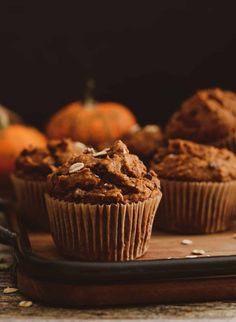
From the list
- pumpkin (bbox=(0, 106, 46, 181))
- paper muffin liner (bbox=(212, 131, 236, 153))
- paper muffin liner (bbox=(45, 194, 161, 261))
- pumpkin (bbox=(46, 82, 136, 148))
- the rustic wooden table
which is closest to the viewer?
the rustic wooden table

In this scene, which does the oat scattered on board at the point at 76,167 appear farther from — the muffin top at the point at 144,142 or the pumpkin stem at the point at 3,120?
the pumpkin stem at the point at 3,120

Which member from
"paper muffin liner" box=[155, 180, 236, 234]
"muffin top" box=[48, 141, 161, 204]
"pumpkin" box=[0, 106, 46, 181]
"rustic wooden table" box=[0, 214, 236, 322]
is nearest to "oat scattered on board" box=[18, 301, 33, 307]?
"rustic wooden table" box=[0, 214, 236, 322]

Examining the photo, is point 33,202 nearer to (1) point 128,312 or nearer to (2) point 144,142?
(2) point 144,142

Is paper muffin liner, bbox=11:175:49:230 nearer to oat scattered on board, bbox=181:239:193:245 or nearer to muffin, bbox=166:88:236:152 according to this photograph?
oat scattered on board, bbox=181:239:193:245

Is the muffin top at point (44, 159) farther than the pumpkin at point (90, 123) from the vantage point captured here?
No

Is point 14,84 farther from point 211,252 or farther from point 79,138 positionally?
point 211,252

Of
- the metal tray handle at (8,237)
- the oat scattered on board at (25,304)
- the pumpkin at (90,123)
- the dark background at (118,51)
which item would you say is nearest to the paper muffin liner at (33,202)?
the metal tray handle at (8,237)
